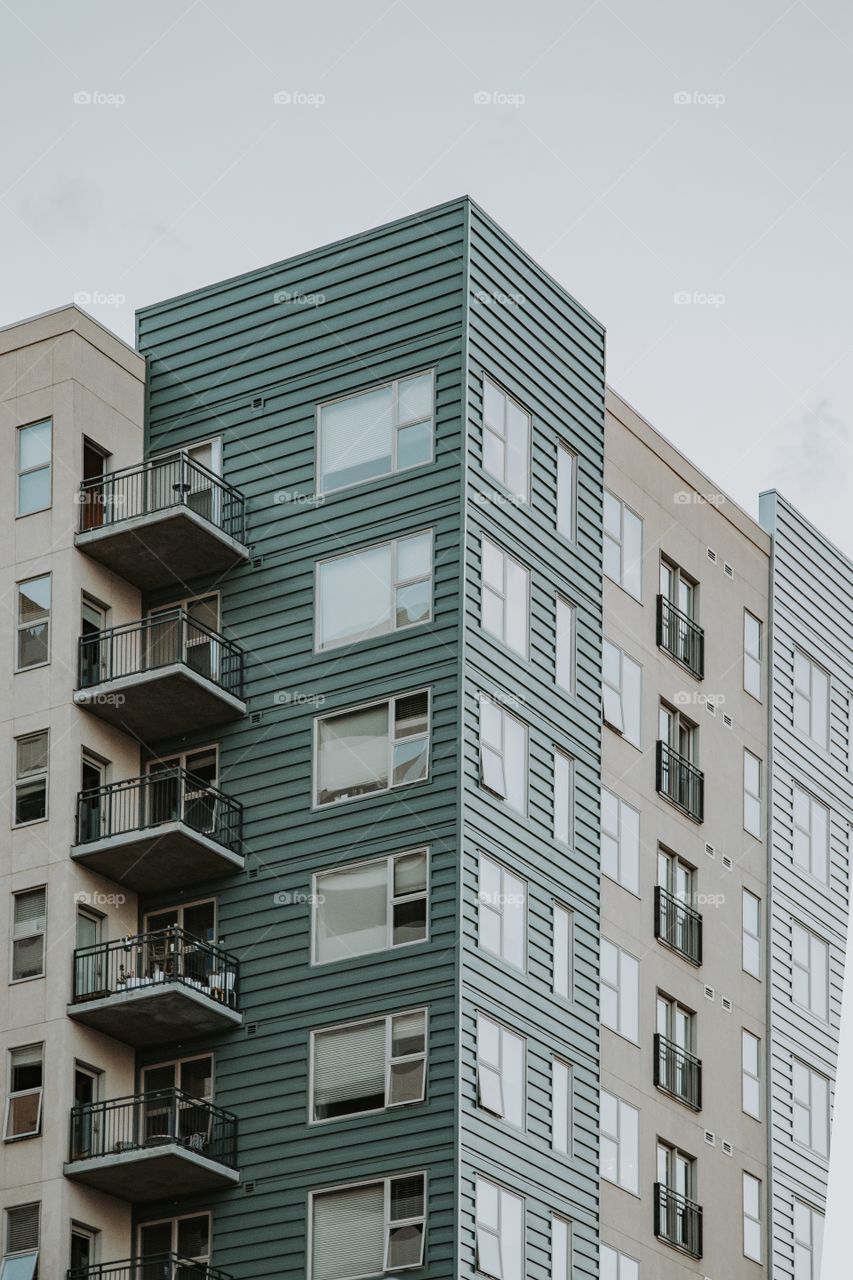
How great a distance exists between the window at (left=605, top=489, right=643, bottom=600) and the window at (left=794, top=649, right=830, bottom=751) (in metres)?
6.87

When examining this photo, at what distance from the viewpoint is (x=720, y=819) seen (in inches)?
1914

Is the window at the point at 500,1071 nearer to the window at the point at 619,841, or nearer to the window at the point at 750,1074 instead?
the window at the point at 619,841

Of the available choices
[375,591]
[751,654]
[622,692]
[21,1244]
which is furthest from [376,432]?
[21,1244]

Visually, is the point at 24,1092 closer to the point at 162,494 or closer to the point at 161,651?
the point at 161,651

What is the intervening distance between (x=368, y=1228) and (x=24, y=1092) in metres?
6.07

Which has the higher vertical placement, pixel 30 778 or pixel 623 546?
pixel 623 546

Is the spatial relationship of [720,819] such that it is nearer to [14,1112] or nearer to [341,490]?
[341,490]

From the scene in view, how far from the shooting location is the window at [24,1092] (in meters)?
38.6

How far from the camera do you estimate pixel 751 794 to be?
50094mm

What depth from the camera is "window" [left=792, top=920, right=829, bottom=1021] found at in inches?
1980

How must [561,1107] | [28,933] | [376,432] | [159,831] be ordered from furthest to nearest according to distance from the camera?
1. [376,432]
2. [561,1107]
3. [28,933]
4. [159,831]

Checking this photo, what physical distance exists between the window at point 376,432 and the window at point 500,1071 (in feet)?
32.3

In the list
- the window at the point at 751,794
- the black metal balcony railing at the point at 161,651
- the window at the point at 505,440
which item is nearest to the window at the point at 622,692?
the window at the point at 505,440

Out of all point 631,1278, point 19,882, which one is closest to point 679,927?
point 631,1278
